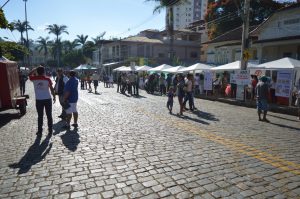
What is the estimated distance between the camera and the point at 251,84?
1683 cm

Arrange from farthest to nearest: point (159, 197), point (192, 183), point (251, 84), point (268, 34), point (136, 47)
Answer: point (136, 47), point (268, 34), point (251, 84), point (192, 183), point (159, 197)

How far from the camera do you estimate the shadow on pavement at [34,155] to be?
17.0ft

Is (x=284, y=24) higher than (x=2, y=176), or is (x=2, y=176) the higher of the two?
(x=284, y=24)

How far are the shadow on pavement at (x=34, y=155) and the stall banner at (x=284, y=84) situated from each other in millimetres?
12092

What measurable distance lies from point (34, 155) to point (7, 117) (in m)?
5.98

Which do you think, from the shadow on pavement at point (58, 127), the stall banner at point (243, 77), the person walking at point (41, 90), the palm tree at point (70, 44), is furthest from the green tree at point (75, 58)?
the person walking at point (41, 90)

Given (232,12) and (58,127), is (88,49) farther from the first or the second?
(58,127)

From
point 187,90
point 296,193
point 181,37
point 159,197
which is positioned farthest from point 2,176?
point 181,37

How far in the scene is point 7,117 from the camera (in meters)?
10.9

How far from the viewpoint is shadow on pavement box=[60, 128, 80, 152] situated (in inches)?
257

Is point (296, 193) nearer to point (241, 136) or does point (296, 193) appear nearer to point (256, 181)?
point (256, 181)

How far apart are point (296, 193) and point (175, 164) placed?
2.10m

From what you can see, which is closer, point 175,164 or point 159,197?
point 159,197

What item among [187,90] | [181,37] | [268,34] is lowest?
[187,90]
